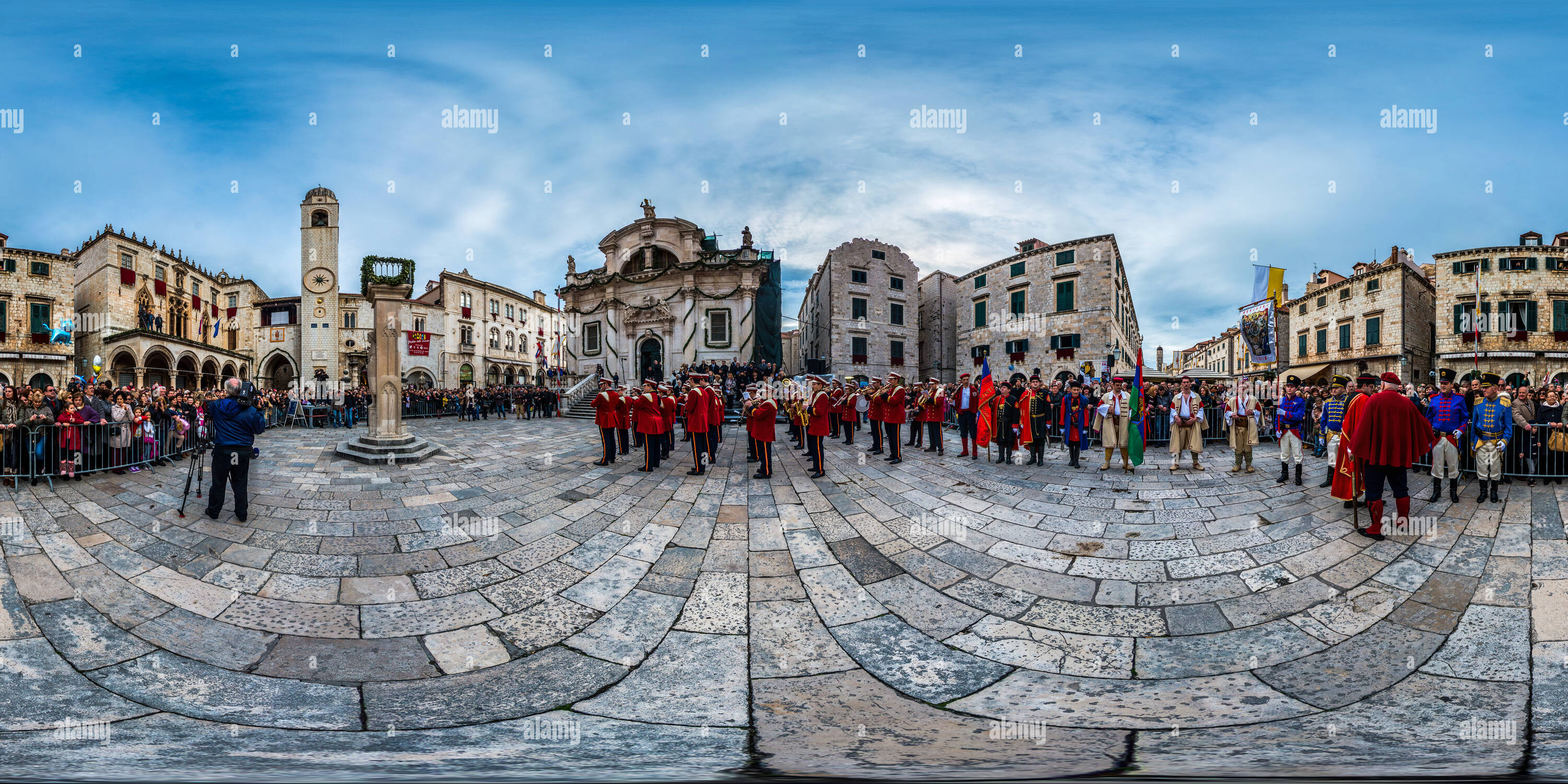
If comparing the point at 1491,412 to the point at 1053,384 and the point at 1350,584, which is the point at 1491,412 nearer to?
the point at 1350,584

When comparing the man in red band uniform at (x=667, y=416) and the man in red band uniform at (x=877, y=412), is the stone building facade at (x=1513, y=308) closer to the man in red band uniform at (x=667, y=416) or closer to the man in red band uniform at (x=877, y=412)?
the man in red band uniform at (x=877, y=412)

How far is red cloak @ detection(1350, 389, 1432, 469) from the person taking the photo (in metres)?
5.77

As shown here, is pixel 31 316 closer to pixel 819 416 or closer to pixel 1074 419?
pixel 819 416

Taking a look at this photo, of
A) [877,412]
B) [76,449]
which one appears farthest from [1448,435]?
[76,449]

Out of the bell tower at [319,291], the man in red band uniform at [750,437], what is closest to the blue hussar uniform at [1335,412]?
the man in red band uniform at [750,437]

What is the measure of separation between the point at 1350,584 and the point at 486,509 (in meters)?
7.77

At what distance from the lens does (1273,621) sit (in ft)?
13.9

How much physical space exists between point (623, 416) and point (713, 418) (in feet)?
5.58

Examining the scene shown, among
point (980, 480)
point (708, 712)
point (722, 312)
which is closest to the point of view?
point (708, 712)

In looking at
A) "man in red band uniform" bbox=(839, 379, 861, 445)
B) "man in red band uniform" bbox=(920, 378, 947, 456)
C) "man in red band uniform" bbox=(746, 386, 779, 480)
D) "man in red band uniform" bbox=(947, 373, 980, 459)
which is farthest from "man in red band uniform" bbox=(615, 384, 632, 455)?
"man in red band uniform" bbox=(947, 373, 980, 459)

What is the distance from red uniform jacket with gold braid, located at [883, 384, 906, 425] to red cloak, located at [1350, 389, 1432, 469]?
584 centimetres

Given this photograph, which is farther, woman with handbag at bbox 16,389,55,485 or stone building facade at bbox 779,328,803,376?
stone building facade at bbox 779,328,803,376

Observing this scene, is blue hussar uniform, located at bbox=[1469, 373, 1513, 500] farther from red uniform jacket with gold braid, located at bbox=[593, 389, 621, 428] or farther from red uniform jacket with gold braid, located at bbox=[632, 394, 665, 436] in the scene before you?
red uniform jacket with gold braid, located at bbox=[593, 389, 621, 428]

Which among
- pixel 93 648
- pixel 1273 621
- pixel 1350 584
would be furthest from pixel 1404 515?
pixel 93 648
